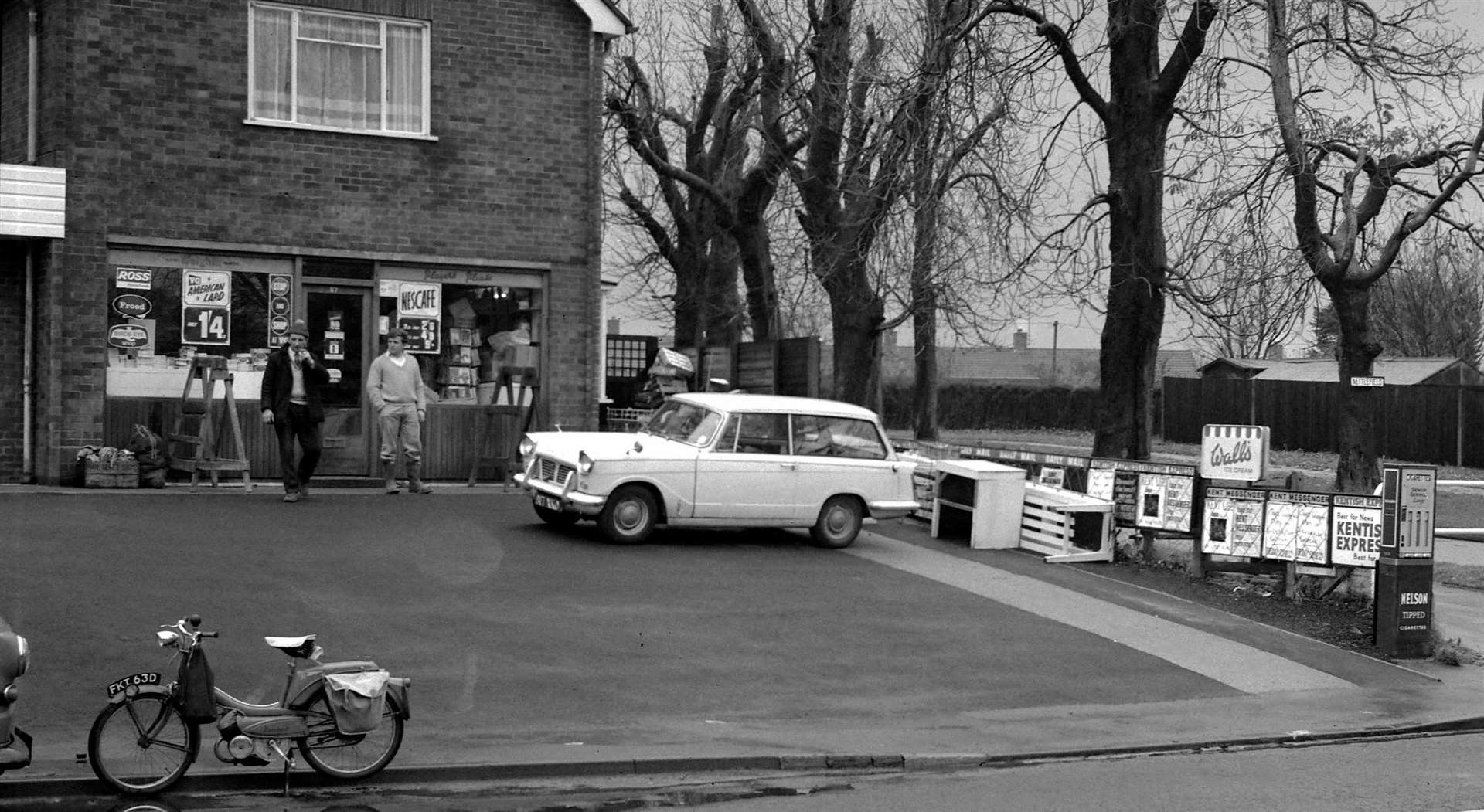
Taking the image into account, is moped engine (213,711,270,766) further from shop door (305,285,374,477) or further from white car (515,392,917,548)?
shop door (305,285,374,477)

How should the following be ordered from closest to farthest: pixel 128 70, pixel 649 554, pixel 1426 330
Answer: pixel 649 554
pixel 128 70
pixel 1426 330

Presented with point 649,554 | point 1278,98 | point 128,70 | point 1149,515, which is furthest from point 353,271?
point 1278,98

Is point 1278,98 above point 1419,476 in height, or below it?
above

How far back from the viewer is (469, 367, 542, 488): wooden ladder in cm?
1888

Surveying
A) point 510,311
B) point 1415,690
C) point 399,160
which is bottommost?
point 1415,690

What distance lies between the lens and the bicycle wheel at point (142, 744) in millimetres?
7207

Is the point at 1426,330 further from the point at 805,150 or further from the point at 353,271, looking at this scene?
the point at 353,271

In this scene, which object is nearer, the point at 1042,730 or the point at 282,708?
the point at 282,708

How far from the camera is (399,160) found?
60.3 ft

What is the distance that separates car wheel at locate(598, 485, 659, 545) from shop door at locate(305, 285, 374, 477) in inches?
189

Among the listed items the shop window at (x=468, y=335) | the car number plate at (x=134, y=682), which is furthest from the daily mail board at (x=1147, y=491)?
the car number plate at (x=134, y=682)

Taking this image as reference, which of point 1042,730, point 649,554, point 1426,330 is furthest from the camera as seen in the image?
point 1426,330

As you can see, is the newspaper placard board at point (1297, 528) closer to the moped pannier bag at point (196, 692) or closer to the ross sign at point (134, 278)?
the moped pannier bag at point (196, 692)

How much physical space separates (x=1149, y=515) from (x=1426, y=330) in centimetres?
5227
